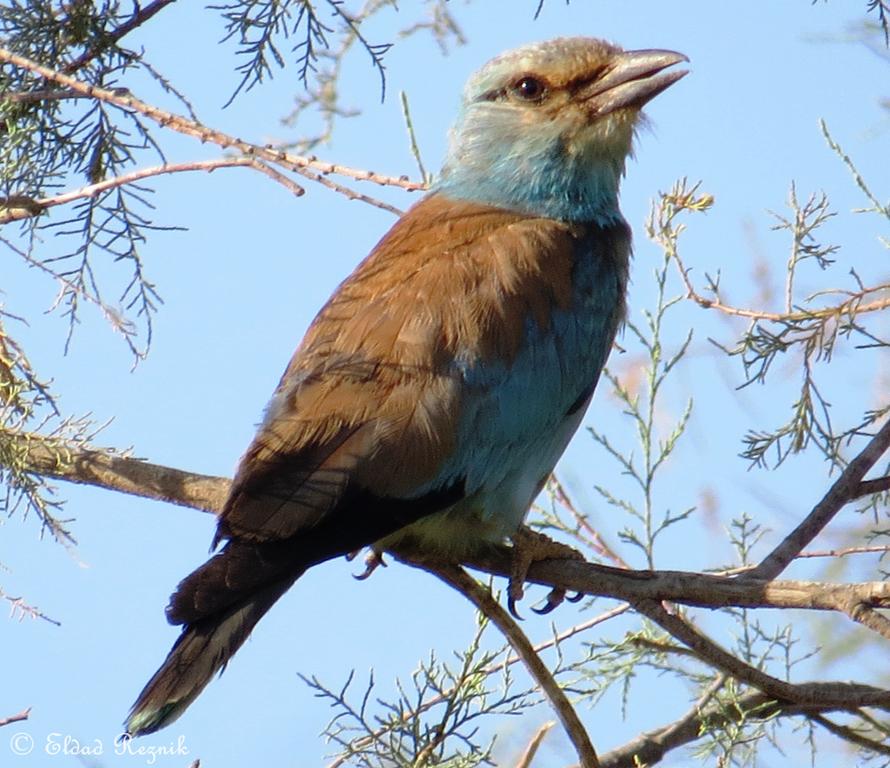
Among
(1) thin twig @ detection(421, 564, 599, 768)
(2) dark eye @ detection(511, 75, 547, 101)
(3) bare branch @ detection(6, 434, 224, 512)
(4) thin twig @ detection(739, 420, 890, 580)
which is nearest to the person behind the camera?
(1) thin twig @ detection(421, 564, 599, 768)

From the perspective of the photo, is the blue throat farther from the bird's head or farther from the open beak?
the open beak

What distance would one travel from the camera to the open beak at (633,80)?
4648mm

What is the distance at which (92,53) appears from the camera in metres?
4.12

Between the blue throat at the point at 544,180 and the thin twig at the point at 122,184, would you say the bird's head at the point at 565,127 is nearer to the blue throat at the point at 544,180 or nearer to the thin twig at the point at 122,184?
the blue throat at the point at 544,180

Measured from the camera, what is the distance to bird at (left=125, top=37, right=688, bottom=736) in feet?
11.7

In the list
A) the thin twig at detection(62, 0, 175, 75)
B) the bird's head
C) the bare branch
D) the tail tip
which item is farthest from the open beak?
the tail tip

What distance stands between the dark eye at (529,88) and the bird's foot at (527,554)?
1.52m

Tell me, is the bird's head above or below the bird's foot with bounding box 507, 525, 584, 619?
above

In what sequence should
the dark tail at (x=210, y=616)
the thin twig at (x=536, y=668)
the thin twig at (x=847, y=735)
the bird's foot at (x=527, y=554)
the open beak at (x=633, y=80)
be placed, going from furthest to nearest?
the open beak at (x=633, y=80) < the bird's foot at (x=527, y=554) < the thin twig at (x=847, y=735) < the thin twig at (x=536, y=668) < the dark tail at (x=210, y=616)

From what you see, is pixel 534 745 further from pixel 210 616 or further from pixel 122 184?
pixel 122 184

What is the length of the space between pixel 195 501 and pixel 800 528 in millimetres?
1612

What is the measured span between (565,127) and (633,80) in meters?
0.27

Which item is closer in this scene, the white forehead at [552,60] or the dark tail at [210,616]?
the dark tail at [210,616]

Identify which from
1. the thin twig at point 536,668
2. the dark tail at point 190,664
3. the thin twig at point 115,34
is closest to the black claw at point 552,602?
the thin twig at point 536,668
